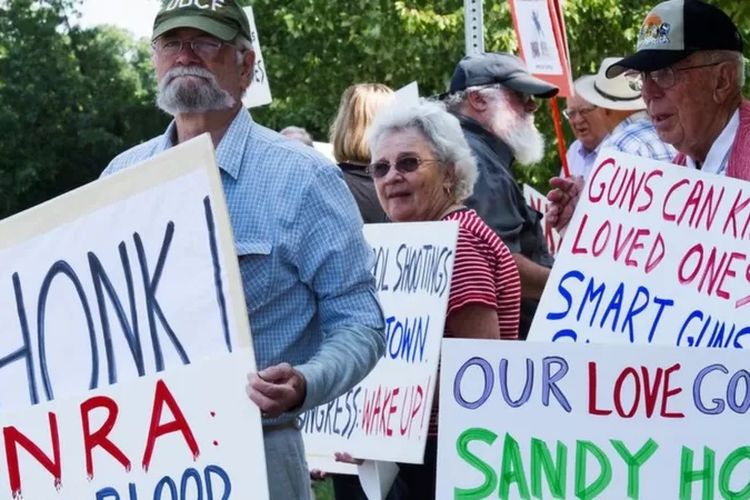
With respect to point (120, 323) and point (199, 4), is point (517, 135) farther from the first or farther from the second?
point (120, 323)

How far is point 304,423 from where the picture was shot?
535cm

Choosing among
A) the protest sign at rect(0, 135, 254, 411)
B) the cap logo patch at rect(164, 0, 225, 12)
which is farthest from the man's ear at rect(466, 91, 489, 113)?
the protest sign at rect(0, 135, 254, 411)

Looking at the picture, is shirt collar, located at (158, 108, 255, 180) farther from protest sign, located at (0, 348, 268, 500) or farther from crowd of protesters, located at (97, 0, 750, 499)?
protest sign, located at (0, 348, 268, 500)

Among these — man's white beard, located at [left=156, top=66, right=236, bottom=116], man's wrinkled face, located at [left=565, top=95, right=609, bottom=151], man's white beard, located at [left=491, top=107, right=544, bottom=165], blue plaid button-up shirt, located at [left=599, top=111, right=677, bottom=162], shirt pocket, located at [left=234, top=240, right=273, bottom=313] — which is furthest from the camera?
man's wrinkled face, located at [left=565, top=95, right=609, bottom=151]

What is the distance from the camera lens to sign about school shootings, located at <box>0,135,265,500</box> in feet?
10.1

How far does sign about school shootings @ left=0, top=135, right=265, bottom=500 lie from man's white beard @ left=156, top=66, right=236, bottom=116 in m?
Answer: 0.40

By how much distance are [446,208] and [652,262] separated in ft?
3.07

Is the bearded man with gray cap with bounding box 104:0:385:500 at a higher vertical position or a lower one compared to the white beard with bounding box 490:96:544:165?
lower

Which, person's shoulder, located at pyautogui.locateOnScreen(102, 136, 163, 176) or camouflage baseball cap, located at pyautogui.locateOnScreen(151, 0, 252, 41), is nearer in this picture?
camouflage baseball cap, located at pyautogui.locateOnScreen(151, 0, 252, 41)

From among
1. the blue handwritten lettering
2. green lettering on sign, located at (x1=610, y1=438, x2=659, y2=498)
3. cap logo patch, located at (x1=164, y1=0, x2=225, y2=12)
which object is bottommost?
green lettering on sign, located at (x1=610, y1=438, x2=659, y2=498)

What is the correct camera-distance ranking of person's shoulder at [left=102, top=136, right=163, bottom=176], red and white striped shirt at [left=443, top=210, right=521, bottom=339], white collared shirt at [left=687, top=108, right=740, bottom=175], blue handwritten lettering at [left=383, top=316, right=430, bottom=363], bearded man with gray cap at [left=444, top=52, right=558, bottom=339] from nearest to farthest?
person's shoulder at [left=102, top=136, right=163, bottom=176]
white collared shirt at [left=687, top=108, right=740, bottom=175]
red and white striped shirt at [left=443, top=210, right=521, bottom=339]
blue handwritten lettering at [left=383, top=316, right=430, bottom=363]
bearded man with gray cap at [left=444, top=52, right=558, bottom=339]

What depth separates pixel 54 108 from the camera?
41625 millimetres

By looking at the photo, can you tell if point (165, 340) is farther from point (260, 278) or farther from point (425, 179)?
point (425, 179)

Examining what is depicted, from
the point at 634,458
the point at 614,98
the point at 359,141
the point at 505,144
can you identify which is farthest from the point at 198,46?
the point at 614,98
